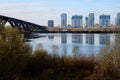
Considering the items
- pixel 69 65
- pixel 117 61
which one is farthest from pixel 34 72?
pixel 117 61

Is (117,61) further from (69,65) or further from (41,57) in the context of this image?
(41,57)

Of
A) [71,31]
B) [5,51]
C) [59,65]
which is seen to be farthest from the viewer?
[71,31]

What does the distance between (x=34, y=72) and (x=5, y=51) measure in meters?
3.99

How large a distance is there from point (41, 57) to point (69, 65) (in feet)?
5.63

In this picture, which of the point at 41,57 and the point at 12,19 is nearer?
the point at 41,57

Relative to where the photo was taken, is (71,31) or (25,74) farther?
(71,31)

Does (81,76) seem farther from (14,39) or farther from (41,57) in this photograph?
(14,39)

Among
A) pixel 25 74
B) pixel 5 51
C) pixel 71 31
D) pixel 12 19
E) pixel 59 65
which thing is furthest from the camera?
pixel 71 31

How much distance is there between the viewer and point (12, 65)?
14453 mm

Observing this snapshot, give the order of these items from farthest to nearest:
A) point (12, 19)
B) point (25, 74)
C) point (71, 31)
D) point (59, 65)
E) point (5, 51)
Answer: point (71, 31), point (12, 19), point (59, 65), point (25, 74), point (5, 51)

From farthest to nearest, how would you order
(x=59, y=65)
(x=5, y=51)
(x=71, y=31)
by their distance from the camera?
(x=71, y=31) → (x=59, y=65) → (x=5, y=51)

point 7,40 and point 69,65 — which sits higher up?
point 7,40

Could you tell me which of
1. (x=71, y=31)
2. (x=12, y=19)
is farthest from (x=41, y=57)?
(x=71, y=31)

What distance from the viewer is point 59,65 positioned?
1841cm
